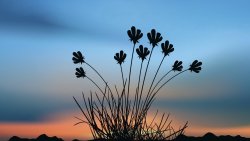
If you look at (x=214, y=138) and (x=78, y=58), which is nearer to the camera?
(x=78, y=58)

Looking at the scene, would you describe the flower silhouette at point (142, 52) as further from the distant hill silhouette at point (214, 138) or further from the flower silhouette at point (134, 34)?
the distant hill silhouette at point (214, 138)

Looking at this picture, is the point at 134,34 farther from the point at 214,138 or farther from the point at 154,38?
the point at 214,138

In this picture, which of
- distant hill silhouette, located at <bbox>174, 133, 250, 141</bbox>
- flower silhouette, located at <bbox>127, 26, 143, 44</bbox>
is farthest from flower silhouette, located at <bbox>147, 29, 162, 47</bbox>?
distant hill silhouette, located at <bbox>174, 133, 250, 141</bbox>

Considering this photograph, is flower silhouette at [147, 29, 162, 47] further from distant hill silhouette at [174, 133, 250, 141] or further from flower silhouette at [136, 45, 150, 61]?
distant hill silhouette at [174, 133, 250, 141]

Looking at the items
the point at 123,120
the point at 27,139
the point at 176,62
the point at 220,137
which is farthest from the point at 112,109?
the point at 27,139

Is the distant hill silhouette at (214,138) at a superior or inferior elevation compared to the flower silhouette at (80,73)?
inferior

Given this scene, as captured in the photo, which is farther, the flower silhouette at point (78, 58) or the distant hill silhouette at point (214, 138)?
the distant hill silhouette at point (214, 138)

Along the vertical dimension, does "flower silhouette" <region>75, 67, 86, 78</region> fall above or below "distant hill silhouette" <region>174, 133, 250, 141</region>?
above

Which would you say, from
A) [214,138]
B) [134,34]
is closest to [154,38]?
[134,34]

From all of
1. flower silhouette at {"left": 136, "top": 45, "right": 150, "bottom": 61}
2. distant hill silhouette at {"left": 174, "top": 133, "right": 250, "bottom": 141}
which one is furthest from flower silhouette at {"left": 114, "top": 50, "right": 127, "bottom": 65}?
distant hill silhouette at {"left": 174, "top": 133, "right": 250, "bottom": 141}

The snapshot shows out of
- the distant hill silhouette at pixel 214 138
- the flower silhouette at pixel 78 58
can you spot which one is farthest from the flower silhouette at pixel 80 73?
the distant hill silhouette at pixel 214 138

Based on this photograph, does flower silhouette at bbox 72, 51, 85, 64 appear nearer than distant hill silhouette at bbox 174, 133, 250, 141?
Yes

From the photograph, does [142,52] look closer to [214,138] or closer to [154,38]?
[154,38]

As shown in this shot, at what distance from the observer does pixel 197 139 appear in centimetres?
873
